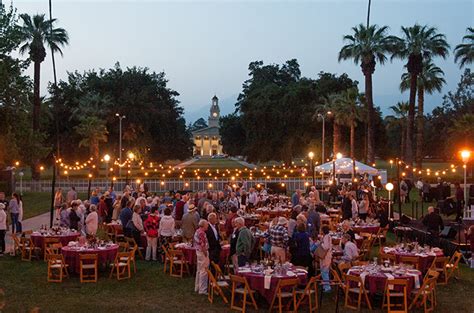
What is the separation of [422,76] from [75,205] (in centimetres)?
4055

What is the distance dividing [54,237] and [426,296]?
407 inches

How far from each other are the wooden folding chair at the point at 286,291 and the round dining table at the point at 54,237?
26.0ft

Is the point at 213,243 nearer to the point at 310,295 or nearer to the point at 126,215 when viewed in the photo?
the point at 310,295

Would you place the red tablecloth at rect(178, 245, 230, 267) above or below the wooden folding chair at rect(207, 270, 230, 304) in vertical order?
above

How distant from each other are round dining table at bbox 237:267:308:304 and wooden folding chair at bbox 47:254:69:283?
4778mm

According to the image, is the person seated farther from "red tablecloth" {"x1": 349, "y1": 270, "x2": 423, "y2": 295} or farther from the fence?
the fence

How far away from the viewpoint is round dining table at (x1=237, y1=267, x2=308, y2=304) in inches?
464

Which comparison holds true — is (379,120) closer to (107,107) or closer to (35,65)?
(107,107)

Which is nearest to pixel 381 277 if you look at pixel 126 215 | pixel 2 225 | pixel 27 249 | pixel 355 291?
pixel 355 291

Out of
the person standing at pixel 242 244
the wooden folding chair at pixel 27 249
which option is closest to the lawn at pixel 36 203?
the wooden folding chair at pixel 27 249

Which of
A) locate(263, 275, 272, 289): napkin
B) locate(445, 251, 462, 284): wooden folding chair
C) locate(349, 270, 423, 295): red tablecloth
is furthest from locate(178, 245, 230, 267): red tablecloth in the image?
locate(445, 251, 462, 284): wooden folding chair

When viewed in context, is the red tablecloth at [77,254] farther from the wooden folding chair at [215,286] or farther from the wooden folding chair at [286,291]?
the wooden folding chair at [286,291]

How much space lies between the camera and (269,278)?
11781 millimetres

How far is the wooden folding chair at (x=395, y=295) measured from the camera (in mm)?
11672
